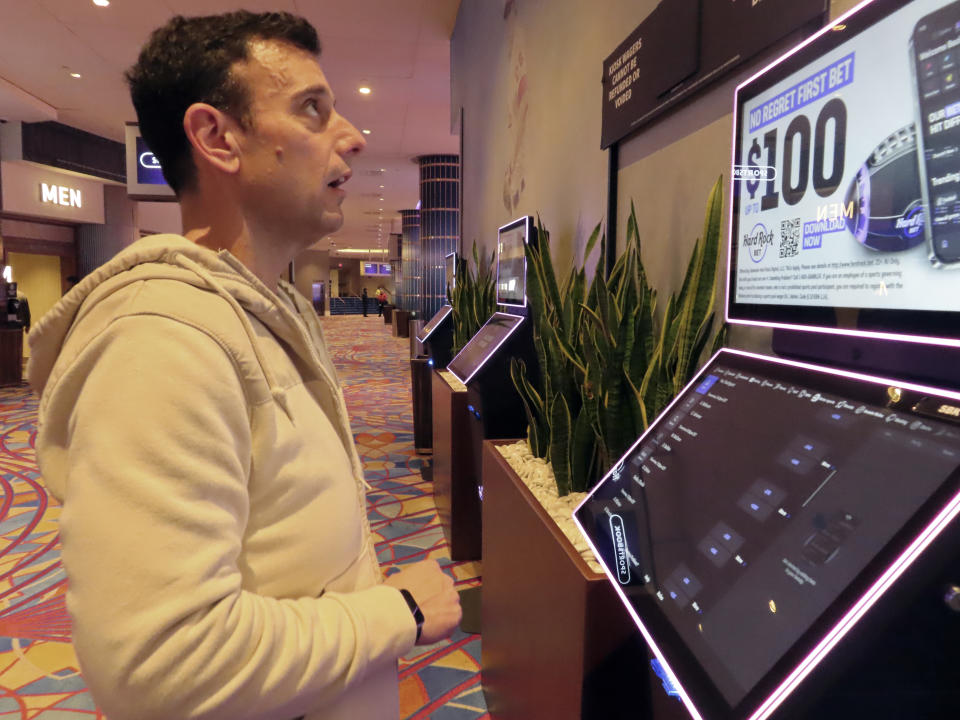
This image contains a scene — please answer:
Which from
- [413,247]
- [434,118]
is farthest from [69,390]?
[413,247]

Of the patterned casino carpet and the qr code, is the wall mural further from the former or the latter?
the qr code

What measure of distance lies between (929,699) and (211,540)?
0.63 metres

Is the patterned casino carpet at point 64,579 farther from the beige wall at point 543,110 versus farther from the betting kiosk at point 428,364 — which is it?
the beige wall at point 543,110

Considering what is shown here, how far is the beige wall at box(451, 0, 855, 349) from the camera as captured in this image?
133 centimetres

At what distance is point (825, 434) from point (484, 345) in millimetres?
1743

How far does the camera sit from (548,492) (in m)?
1.36

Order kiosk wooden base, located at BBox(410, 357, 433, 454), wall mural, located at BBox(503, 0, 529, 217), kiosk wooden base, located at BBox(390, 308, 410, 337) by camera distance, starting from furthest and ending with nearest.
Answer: kiosk wooden base, located at BBox(390, 308, 410, 337)
kiosk wooden base, located at BBox(410, 357, 433, 454)
wall mural, located at BBox(503, 0, 529, 217)

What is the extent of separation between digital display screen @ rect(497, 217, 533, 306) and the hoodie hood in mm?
1531

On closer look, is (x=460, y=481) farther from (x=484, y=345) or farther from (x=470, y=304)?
(x=470, y=304)

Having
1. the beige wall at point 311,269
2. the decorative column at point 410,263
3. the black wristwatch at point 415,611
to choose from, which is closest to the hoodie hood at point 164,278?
the black wristwatch at point 415,611

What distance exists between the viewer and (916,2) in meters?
0.58

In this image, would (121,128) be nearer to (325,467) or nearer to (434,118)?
(434,118)

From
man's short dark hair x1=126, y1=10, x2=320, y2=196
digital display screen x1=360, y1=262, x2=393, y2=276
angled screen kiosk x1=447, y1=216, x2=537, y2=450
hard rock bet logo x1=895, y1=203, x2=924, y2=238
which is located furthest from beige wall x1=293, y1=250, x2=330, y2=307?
hard rock bet logo x1=895, y1=203, x2=924, y2=238

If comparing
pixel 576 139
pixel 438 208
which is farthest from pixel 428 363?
pixel 438 208
